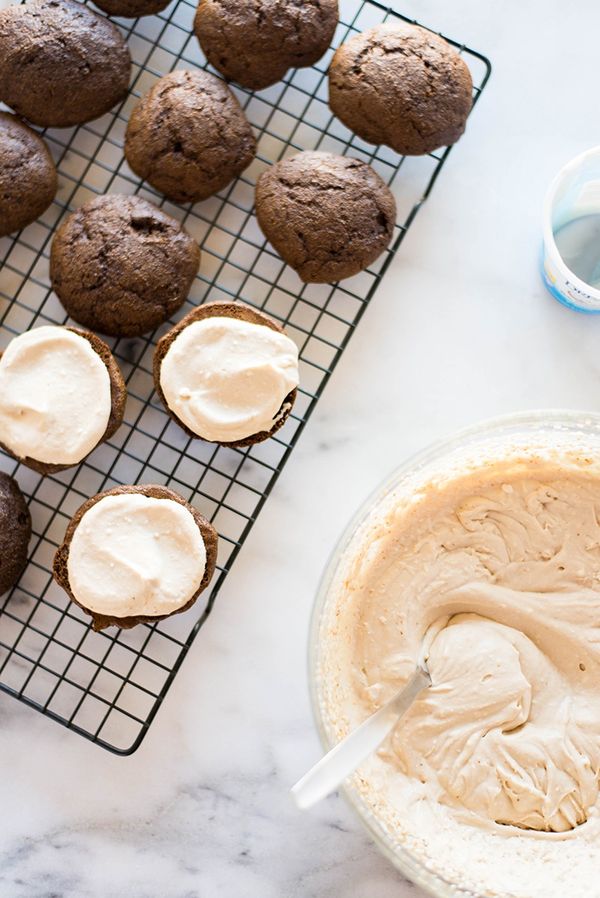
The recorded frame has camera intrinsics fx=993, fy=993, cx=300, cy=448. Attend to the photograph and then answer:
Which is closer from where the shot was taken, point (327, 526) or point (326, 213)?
point (326, 213)

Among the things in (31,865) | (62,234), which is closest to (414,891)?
(31,865)

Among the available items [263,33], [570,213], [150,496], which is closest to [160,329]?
[150,496]

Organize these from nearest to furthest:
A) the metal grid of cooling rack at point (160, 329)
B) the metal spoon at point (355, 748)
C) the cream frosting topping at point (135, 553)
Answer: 1. the metal spoon at point (355, 748)
2. the cream frosting topping at point (135, 553)
3. the metal grid of cooling rack at point (160, 329)

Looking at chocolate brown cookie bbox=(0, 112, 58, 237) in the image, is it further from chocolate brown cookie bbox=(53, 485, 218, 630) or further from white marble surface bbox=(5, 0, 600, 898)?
white marble surface bbox=(5, 0, 600, 898)

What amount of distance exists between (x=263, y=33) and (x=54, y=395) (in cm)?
77

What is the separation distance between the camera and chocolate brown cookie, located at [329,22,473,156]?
1.83 m

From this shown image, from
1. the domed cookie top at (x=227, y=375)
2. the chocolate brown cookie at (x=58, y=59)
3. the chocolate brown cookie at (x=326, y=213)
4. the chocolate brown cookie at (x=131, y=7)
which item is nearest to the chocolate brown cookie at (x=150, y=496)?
the domed cookie top at (x=227, y=375)

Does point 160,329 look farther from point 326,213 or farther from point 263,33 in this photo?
point 263,33

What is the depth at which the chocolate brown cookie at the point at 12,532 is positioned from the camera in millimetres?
1840

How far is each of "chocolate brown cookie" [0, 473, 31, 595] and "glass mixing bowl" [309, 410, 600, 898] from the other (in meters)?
0.58

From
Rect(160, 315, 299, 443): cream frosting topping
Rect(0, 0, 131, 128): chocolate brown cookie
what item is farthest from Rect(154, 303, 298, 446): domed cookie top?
Rect(0, 0, 131, 128): chocolate brown cookie

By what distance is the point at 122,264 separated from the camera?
1.82 meters

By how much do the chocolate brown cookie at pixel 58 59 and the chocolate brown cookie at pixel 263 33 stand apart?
18cm

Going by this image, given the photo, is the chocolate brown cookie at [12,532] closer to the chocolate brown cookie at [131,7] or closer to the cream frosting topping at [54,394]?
the cream frosting topping at [54,394]
